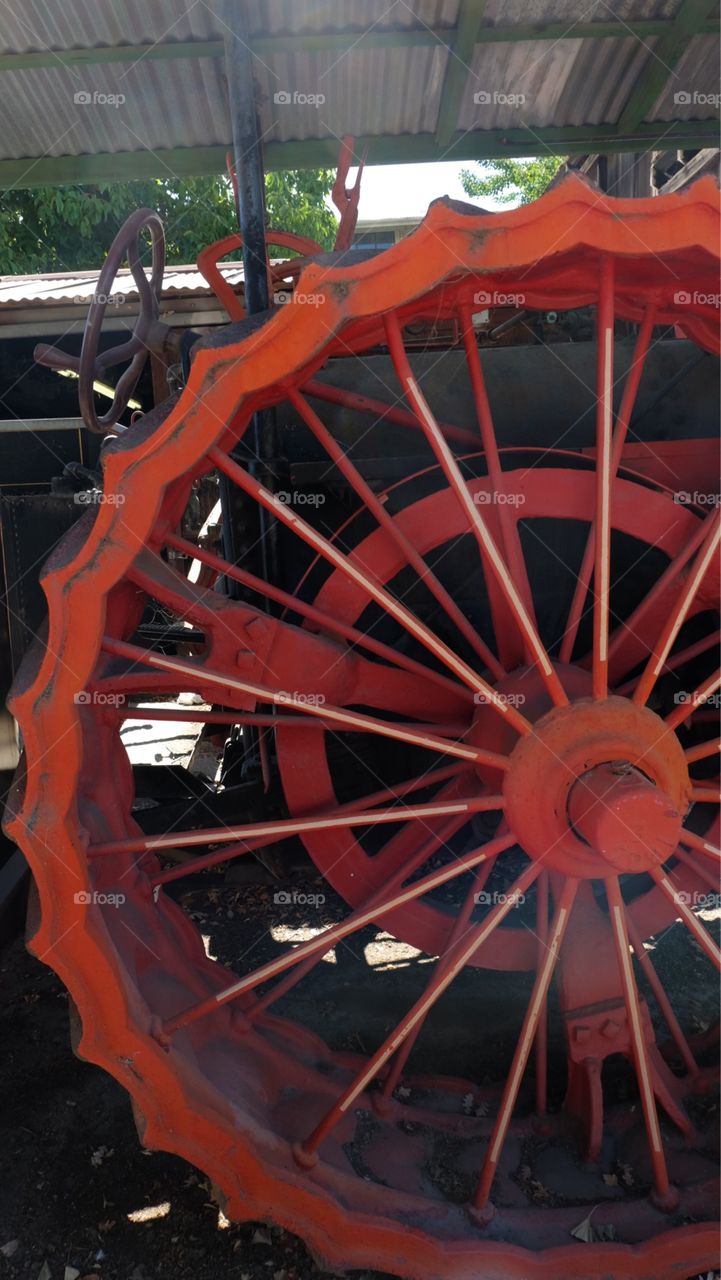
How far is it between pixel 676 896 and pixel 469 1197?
1.03 metres

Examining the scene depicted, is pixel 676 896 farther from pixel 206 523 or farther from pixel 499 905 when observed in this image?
pixel 206 523

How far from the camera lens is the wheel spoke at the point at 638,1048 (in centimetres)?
238

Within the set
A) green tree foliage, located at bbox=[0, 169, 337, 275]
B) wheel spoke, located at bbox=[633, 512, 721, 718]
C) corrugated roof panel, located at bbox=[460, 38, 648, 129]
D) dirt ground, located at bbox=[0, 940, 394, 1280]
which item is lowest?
dirt ground, located at bbox=[0, 940, 394, 1280]

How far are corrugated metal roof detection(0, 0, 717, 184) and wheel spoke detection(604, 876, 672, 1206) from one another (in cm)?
307

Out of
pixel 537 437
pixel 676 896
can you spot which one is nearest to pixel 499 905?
pixel 676 896

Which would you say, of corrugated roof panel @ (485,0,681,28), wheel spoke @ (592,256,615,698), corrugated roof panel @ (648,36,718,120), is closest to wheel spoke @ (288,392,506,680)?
wheel spoke @ (592,256,615,698)

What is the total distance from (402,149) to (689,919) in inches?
134

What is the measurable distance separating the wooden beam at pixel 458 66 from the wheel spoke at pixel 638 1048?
116 inches

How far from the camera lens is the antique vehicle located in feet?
7.06

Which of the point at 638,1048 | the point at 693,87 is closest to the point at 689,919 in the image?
the point at 638,1048

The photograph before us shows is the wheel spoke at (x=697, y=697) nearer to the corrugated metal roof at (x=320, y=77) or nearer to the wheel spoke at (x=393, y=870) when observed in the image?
the wheel spoke at (x=393, y=870)

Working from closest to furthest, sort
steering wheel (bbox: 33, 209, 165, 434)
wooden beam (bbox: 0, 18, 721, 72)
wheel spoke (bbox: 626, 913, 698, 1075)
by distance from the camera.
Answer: wheel spoke (bbox: 626, 913, 698, 1075) → steering wheel (bbox: 33, 209, 165, 434) → wooden beam (bbox: 0, 18, 721, 72)

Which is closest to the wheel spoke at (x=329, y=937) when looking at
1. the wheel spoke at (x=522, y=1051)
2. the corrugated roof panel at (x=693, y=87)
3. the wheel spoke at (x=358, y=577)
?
the wheel spoke at (x=522, y=1051)

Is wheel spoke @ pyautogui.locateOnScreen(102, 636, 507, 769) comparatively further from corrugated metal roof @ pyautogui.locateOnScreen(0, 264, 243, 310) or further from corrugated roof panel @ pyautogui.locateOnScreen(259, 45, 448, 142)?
corrugated metal roof @ pyautogui.locateOnScreen(0, 264, 243, 310)
